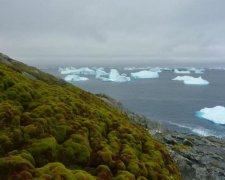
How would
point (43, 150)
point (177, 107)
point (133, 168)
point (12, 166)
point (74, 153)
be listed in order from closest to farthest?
point (12, 166), point (43, 150), point (74, 153), point (133, 168), point (177, 107)

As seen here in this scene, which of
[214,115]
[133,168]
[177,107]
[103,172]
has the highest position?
[103,172]

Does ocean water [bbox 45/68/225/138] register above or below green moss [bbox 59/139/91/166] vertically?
below

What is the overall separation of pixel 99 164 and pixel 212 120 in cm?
8072

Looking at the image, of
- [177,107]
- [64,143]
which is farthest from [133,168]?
[177,107]

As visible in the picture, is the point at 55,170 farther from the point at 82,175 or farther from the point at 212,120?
the point at 212,120

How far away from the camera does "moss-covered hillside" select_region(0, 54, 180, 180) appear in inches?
445

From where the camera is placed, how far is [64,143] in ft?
44.6

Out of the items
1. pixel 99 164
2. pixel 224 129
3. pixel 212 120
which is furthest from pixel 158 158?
pixel 212 120

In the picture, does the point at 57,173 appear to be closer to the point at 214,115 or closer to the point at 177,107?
the point at 214,115

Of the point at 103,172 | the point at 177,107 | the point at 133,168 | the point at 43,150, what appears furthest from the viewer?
the point at 177,107

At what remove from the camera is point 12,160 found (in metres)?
Answer: 11.0

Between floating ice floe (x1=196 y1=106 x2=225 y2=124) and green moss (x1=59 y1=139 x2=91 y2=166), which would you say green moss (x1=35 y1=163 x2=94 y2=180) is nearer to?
green moss (x1=59 y1=139 x2=91 y2=166)

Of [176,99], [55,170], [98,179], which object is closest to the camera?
[55,170]

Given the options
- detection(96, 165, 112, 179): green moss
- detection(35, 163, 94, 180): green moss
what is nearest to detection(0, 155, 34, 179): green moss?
detection(35, 163, 94, 180): green moss
